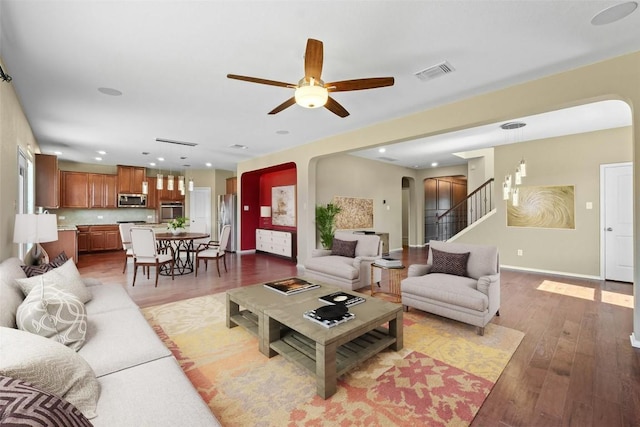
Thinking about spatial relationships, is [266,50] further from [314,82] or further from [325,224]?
[325,224]

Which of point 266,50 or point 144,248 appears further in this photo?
point 144,248

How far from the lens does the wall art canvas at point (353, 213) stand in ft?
24.5

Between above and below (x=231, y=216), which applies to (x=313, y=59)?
above

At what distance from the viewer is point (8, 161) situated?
122 inches

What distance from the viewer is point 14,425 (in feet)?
2.41

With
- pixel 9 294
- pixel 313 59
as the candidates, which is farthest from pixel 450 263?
pixel 9 294

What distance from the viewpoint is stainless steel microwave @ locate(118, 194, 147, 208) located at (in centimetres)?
890

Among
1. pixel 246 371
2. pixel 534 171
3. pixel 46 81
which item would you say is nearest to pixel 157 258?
pixel 46 81

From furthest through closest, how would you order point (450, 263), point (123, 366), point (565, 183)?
point (565, 183) → point (450, 263) → point (123, 366)

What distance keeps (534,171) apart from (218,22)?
21.3 feet

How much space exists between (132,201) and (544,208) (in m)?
11.0

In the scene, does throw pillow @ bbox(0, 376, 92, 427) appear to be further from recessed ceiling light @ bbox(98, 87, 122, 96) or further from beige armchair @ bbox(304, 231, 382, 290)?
recessed ceiling light @ bbox(98, 87, 122, 96)

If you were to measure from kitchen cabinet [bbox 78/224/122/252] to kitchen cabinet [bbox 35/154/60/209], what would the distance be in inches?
148

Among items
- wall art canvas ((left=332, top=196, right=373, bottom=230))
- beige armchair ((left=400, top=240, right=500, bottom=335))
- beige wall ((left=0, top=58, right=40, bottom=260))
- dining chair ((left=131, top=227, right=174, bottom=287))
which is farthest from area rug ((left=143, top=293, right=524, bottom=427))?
wall art canvas ((left=332, top=196, right=373, bottom=230))
